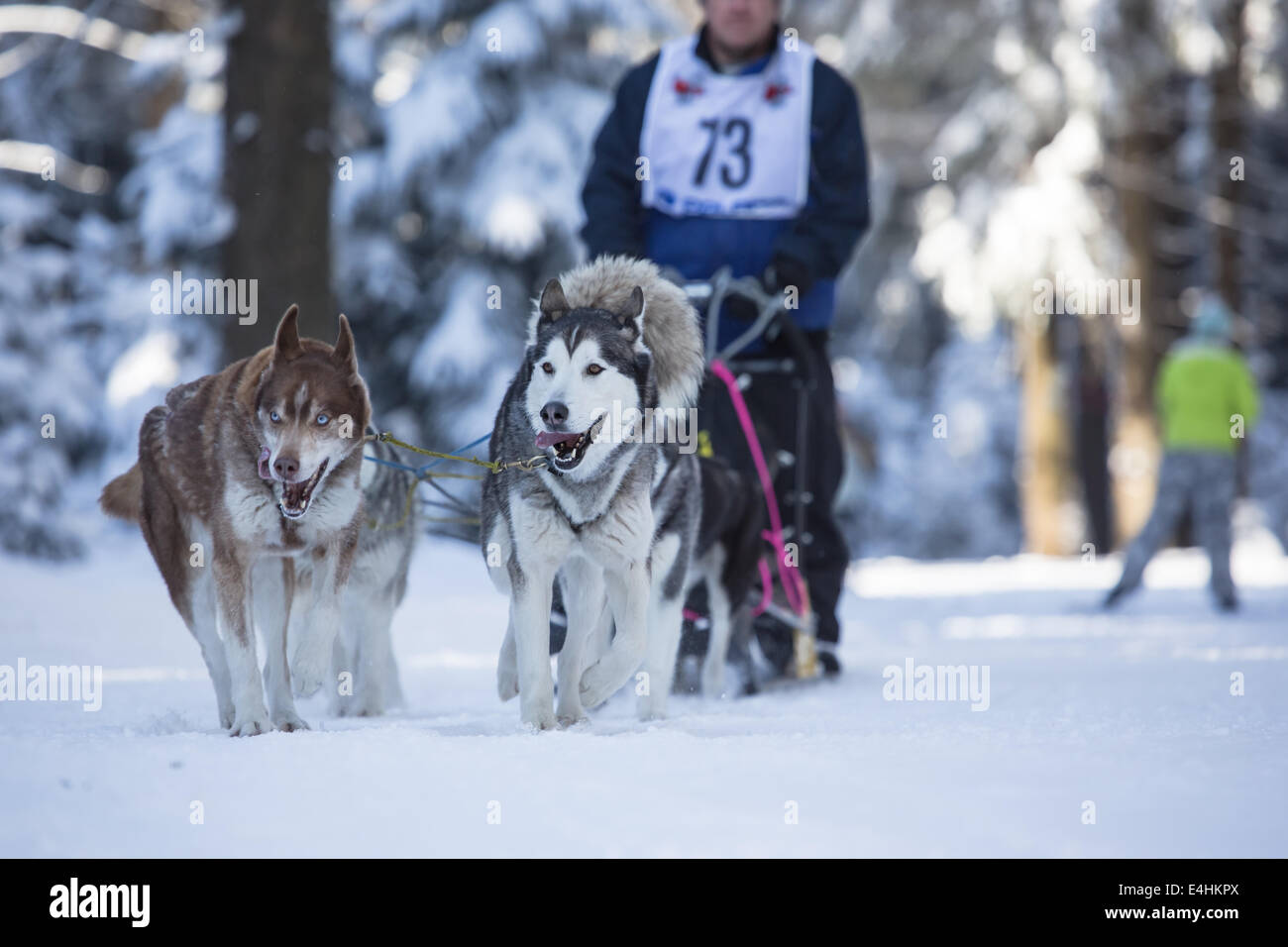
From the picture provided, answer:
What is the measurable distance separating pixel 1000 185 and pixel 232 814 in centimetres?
1723

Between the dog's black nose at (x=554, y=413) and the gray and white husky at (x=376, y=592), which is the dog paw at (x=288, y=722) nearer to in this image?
the gray and white husky at (x=376, y=592)

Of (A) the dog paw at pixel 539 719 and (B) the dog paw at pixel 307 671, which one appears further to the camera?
(A) the dog paw at pixel 539 719

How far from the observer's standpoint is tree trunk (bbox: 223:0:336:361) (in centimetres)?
814

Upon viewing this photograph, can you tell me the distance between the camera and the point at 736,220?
241 inches

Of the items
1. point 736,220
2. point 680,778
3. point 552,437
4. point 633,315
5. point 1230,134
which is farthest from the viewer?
point 1230,134

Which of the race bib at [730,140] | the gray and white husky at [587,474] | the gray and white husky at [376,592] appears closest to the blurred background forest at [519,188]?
the race bib at [730,140]

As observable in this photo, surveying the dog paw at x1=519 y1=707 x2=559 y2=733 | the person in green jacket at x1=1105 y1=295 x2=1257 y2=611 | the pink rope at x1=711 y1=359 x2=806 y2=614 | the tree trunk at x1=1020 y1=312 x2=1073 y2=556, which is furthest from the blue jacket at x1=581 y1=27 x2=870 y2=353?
the tree trunk at x1=1020 y1=312 x2=1073 y2=556

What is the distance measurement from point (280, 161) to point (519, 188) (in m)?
6.79

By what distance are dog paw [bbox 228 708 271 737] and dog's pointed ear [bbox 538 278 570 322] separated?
1365 mm

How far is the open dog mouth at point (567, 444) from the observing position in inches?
155

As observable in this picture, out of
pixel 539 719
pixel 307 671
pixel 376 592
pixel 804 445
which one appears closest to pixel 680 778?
pixel 539 719

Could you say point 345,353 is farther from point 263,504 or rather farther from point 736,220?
point 736,220

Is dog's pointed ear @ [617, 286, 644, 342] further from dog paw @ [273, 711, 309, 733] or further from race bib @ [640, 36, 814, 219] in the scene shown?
race bib @ [640, 36, 814, 219]

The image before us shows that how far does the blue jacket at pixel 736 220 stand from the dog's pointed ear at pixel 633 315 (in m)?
1.64
